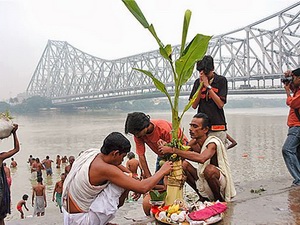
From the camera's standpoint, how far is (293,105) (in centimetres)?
346

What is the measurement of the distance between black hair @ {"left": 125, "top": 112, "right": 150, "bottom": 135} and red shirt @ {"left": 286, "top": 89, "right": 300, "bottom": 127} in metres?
1.59

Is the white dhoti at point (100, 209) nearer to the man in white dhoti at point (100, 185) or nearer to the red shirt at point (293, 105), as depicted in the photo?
the man in white dhoti at point (100, 185)

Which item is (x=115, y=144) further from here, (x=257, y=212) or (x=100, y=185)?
(x=257, y=212)

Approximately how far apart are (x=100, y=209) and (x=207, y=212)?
71 cm

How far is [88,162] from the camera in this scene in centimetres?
224

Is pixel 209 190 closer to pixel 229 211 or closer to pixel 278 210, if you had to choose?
pixel 229 211

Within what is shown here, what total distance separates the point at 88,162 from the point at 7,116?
1.10 metres

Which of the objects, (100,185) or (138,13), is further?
(138,13)

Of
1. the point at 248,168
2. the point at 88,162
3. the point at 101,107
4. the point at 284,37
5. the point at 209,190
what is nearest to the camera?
the point at 88,162

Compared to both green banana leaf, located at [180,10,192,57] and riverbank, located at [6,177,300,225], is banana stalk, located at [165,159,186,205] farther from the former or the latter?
green banana leaf, located at [180,10,192,57]

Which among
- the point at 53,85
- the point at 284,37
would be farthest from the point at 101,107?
the point at 284,37

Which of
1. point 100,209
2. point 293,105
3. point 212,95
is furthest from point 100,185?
point 293,105

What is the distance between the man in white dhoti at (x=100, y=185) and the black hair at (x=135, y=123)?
48cm

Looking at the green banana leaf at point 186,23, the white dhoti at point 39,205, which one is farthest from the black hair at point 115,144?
the white dhoti at point 39,205
